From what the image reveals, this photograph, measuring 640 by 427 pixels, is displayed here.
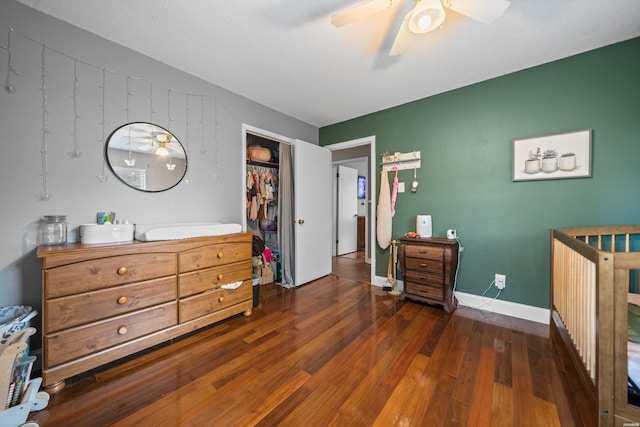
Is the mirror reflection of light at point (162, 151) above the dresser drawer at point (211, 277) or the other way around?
above

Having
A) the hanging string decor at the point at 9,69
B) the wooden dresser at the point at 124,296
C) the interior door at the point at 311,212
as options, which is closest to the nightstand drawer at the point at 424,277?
the interior door at the point at 311,212

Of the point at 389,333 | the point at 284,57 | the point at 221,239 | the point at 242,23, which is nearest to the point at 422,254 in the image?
the point at 389,333

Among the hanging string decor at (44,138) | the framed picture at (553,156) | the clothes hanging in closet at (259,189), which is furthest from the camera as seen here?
the clothes hanging in closet at (259,189)

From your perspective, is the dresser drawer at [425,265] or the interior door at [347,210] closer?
the dresser drawer at [425,265]

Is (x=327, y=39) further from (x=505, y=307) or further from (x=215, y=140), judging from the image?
(x=505, y=307)

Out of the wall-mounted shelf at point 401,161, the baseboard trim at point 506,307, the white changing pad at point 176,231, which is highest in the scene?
the wall-mounted shelf at point 401,161

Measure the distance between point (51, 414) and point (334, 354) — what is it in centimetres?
156

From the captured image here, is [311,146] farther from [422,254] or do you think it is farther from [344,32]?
[422,254]

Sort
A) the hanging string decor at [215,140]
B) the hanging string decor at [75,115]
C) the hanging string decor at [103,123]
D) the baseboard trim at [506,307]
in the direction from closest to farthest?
1. the hanging string decor at [75,115]
2. the hanging string decor at [103,123]
3. the baseboard trim at [506,307]
4. the hanging string decor at [215,140]

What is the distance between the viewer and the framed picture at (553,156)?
6.48 ft

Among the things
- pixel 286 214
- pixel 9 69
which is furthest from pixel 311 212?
pixel 9 69

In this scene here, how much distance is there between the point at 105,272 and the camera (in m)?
1.49

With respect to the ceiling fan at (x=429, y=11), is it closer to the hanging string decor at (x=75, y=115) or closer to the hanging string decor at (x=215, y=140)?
the hanging string decor at (x=215, y=140)

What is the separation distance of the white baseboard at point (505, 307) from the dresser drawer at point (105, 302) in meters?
2.80
